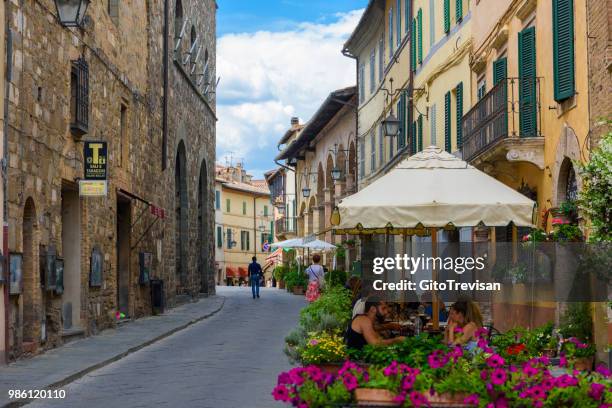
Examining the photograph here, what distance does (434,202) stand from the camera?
34.4 ft

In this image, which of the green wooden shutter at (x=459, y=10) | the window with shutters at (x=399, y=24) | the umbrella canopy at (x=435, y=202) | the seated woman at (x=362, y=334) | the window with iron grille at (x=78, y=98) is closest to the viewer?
the seated woman at (x=362, y=334)

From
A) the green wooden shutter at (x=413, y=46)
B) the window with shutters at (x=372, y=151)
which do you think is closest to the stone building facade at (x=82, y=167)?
the green wooden shutter at (x=413, y=46)

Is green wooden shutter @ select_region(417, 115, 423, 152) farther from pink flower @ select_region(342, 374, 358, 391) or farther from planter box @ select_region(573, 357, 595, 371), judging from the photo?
pink flower @ select_region(342, 374, 358, 391)

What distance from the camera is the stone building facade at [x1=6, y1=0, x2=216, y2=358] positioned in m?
14.4

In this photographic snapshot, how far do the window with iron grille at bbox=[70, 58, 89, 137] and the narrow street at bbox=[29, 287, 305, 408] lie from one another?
148 inches

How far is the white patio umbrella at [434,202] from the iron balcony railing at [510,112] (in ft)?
19.1

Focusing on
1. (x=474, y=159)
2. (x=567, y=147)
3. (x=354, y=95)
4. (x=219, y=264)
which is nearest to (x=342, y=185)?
(x=354, y=95)

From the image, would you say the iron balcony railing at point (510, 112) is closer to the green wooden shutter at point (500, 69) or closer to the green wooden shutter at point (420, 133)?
the green wooden shutter at point (500, 69)

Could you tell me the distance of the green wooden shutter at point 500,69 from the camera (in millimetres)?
18969

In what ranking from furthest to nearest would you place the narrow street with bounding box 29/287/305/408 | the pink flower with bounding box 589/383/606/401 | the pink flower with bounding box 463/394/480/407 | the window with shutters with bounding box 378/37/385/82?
the window with shutters with bounding box 378/37/385/82, the narrow street with bounding box 29/287/305/408, the pink flower with bounding box 463/394/480/407, the pink flower with bounding box 589/383/606/401

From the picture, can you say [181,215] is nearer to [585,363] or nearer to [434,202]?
[585,363]

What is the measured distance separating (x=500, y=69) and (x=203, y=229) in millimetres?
20265

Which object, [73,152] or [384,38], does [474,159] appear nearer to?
[73,152]

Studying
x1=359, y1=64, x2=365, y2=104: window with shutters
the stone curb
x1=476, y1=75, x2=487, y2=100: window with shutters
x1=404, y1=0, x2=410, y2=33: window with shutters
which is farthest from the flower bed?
x1=359, y1=64, x2=365, y2=104: window with shutters
